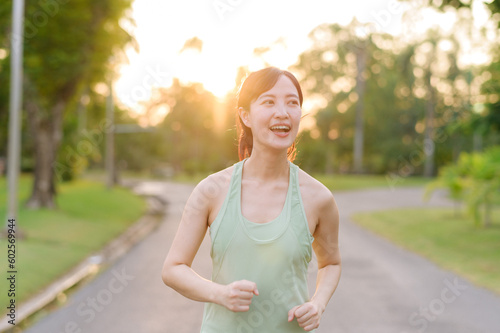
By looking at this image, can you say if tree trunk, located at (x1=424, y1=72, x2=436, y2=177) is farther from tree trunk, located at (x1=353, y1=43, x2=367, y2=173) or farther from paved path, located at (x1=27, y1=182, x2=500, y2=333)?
paved path, located at (x1=27, y1=182, x2=500, y2=333)

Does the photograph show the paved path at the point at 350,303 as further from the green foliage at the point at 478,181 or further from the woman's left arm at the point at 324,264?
the woman's left arm at the point at 324,264

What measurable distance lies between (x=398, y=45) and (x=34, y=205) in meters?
38.4

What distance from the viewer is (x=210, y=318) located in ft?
6.45

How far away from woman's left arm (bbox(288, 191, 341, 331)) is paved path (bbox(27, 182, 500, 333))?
4.41m

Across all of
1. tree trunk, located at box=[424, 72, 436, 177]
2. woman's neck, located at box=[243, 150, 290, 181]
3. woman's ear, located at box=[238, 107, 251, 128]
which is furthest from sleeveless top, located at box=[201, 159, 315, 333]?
tree trunk, located at box=[424, 72, 436, 177]

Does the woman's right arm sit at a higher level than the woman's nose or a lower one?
lower

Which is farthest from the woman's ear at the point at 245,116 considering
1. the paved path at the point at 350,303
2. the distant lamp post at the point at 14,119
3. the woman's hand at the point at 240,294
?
the distant lamp post at the point at 14,119

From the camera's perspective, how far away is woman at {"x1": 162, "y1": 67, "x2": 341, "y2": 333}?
186 centimetres

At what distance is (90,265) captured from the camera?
10.7m

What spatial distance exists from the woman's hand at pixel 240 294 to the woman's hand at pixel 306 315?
0.17m

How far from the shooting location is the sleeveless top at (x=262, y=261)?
1.86 metres

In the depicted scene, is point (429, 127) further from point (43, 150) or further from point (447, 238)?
point (43, 150)

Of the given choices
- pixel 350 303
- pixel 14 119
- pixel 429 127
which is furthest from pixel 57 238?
pixel 429 127

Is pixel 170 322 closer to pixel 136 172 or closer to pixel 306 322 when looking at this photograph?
pixel 306 322
